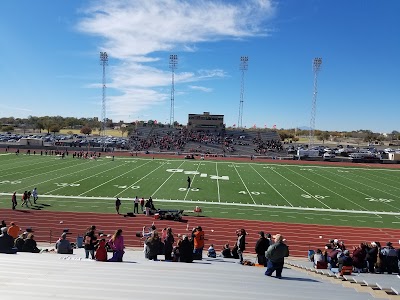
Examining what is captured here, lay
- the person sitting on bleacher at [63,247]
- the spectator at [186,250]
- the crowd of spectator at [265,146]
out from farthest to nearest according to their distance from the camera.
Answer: the crowd of spectator at [265,146] < the person sitting on bleacher at [63,247] < the spectator at [186,250]

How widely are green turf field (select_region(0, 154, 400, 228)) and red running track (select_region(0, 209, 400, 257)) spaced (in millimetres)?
1421

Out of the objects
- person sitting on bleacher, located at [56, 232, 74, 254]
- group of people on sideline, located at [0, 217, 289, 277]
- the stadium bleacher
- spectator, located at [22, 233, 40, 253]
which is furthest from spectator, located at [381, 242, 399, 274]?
spectator, located at [22, 233, 40, 253]

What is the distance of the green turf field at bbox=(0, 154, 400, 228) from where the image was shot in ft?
81.4

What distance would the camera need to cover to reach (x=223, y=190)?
3231 cm

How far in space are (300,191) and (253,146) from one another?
48.2m

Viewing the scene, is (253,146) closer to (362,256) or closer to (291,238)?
(291,238)

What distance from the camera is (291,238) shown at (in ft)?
64.3

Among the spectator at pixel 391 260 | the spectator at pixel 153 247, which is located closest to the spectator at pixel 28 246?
the spectator at pixel 153 247

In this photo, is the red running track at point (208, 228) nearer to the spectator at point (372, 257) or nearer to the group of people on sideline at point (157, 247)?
the spectator at point (372, 257)

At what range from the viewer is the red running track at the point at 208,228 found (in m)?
18.9

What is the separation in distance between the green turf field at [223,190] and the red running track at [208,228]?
4.66ft

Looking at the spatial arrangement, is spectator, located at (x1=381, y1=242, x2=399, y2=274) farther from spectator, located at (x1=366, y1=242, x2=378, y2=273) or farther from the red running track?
the red running track

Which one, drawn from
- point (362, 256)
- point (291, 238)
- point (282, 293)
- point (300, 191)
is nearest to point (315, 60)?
point (300, 191)

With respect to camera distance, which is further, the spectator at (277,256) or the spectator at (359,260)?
the spectator at (359,260)
